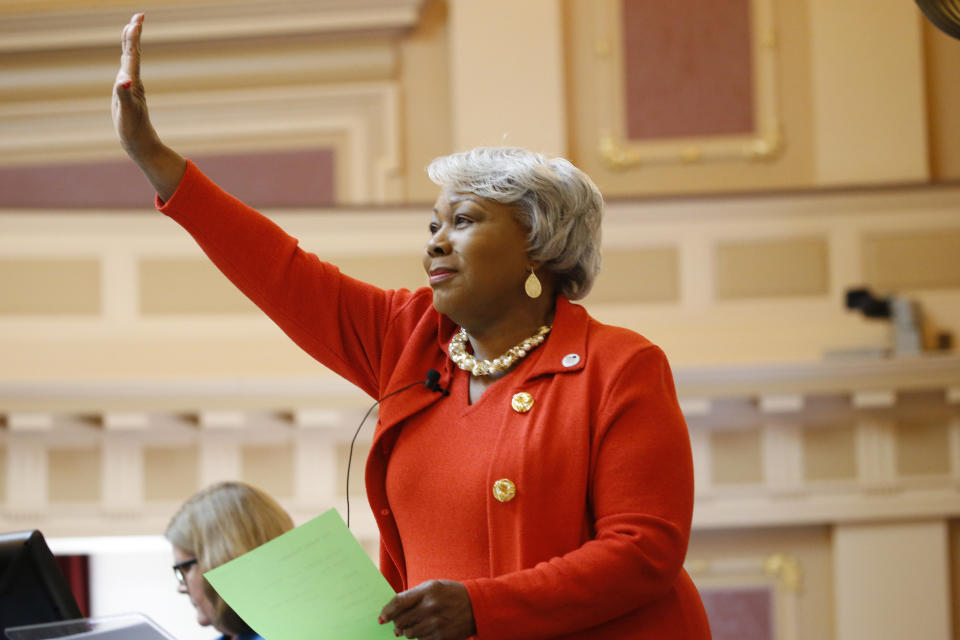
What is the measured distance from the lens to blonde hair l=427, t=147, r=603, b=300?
5.95 feet

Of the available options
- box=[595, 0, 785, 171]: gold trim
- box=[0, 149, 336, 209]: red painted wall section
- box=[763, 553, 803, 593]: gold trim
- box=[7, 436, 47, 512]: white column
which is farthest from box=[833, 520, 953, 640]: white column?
box=[7, 436, 47, 512]: white column

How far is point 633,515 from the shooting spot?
1593 mm

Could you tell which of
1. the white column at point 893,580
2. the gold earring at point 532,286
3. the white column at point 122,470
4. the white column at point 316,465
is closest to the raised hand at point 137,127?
the gold earring at point 532,286

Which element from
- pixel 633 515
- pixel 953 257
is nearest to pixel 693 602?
pixel 633 515

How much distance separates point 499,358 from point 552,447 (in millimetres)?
211

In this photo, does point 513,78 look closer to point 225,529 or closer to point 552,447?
point 225,529

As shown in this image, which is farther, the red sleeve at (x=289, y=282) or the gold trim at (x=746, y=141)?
the gold trim at (x=746, y=141)

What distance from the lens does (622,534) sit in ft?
5.17

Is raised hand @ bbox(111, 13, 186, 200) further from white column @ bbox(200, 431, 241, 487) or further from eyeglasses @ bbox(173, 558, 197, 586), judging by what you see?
white column @ bbox(200, 431, 241, 487)

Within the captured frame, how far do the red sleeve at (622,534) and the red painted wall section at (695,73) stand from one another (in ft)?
15.7

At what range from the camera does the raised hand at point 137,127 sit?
68.4 inches

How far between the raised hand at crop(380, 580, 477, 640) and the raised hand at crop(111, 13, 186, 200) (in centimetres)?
70

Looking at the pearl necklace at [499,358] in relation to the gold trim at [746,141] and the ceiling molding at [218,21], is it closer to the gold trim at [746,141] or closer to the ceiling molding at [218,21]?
the gold trim at [746,141]

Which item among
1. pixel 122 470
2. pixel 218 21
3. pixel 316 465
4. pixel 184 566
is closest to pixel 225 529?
pixel 184 566
